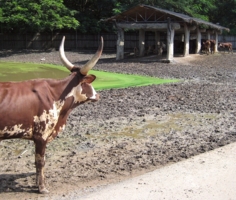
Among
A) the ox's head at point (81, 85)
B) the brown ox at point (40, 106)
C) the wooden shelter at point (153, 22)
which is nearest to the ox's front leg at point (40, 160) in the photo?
the brown ox at point (40, 106)

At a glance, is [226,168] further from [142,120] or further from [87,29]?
[87,29]

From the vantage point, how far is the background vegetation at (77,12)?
30219 mm

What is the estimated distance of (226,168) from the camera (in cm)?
586

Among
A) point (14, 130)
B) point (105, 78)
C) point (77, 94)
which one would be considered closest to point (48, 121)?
point (14, 130)

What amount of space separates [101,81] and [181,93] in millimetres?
4178

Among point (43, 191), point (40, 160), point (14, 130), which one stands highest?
point (14, 130)

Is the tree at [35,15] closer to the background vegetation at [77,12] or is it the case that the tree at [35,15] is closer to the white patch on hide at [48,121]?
the background vegetation at [77,12]

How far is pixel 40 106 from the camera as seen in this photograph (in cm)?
489

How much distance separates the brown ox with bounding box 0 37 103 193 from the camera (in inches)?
186

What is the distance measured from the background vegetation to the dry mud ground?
18774mm

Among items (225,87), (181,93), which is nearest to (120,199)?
(181,93)

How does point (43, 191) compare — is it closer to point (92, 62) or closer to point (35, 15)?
point (92, 62)

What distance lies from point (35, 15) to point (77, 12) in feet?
16.2

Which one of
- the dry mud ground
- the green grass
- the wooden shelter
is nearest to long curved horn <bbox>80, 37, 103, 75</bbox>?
the dry mud ground
